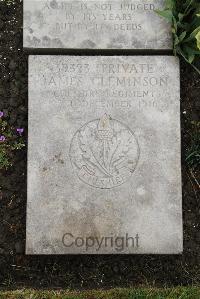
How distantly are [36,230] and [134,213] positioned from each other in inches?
32.6

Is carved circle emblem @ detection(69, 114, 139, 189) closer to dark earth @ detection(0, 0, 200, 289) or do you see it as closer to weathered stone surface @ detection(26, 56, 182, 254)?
weathered stone surface @ detection(26, 56, 182, 254)

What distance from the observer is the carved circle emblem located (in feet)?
15.5

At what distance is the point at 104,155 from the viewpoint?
187 inches

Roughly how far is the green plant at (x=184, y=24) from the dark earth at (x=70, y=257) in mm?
288

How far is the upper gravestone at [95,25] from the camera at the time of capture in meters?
4.97

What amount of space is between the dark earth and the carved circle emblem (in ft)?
1.89

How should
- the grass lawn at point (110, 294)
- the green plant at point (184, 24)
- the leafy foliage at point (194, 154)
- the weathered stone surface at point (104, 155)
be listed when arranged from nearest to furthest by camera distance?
the grass lawn at point (110, 294), the weathered stone surface at point (104, 155), the green plant at point (184, 24), the leafy foliage at point (194, 154)

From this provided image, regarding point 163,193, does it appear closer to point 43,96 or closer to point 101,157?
point 101,157

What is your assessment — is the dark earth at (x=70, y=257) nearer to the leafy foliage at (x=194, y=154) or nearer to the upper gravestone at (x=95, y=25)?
the leafy foliage at (x=194, y=154)

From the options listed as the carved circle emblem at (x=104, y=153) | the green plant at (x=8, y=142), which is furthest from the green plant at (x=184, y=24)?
the green plant at (x=8, y=142)

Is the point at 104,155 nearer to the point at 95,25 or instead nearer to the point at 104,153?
the point at 104,153

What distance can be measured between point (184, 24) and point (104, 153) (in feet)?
4.56

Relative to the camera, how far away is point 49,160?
475cm

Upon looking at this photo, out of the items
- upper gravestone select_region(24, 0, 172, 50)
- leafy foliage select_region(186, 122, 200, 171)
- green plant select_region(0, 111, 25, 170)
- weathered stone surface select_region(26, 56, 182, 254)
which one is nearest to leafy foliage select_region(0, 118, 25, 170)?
green plant select_region(0, 111, 25, 170)
